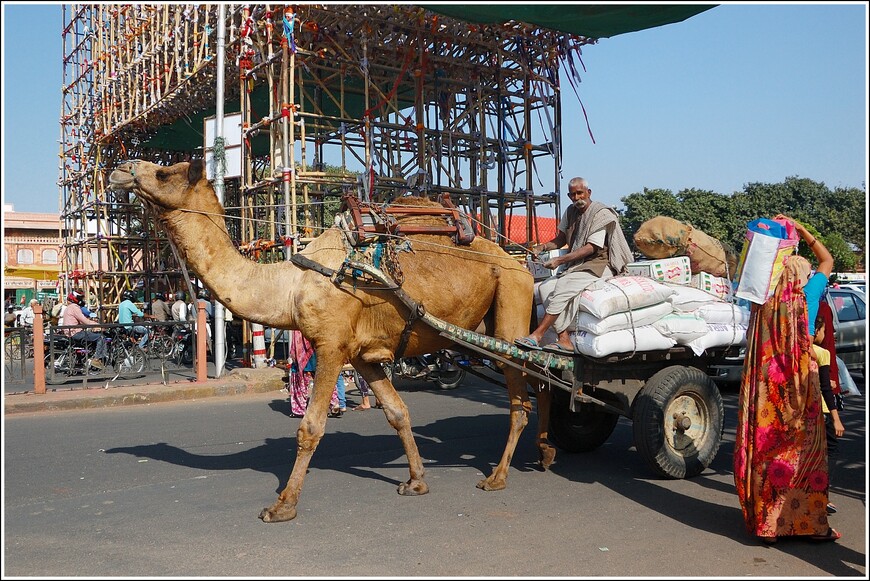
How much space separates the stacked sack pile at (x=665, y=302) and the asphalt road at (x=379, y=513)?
49.6 inches

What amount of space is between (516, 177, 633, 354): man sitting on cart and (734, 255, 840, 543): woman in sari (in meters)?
1.81

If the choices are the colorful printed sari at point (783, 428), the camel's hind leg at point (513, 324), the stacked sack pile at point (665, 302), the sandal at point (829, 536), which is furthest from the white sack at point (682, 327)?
the sandal at point (829, 536)

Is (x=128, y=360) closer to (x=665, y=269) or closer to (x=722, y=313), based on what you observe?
(x=665, y=269)

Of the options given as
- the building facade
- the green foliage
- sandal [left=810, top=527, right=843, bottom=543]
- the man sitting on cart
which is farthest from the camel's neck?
the building facade

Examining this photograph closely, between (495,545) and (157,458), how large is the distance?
4.37 m

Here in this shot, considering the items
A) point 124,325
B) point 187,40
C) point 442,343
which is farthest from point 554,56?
point 442,343

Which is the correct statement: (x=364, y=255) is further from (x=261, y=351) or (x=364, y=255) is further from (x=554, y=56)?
(x=554, y=56)

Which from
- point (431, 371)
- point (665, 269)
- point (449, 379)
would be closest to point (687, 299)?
point (665, 269)

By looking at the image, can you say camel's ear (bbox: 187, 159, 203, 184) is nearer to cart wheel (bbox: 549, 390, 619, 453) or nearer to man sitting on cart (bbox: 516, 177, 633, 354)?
man sitting on cart (bbox: 516, 177, 633, 354)

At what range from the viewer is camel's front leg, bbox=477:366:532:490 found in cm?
654

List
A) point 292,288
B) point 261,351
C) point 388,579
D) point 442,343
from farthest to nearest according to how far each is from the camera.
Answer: point 261,351
point 442,343
point 292,288
point 388,579

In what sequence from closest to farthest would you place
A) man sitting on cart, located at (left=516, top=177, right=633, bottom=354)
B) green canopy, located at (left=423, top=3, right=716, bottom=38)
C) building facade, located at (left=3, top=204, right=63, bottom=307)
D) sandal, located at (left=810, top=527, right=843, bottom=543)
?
sandal, located at (left=810, top=527, right=843, bottom=543) < man sitting on cart, located at (left=516, top=177, right=633, bottom=354) < green canopy, located at (left=423, top=3, right=716, bottom=38) < building facade, located at (left=3, top=204, right=63, bottom=307)

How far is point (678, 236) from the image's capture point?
7086mm

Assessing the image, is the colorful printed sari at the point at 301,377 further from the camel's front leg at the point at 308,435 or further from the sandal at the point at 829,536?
the sandal at the point at 829,536
